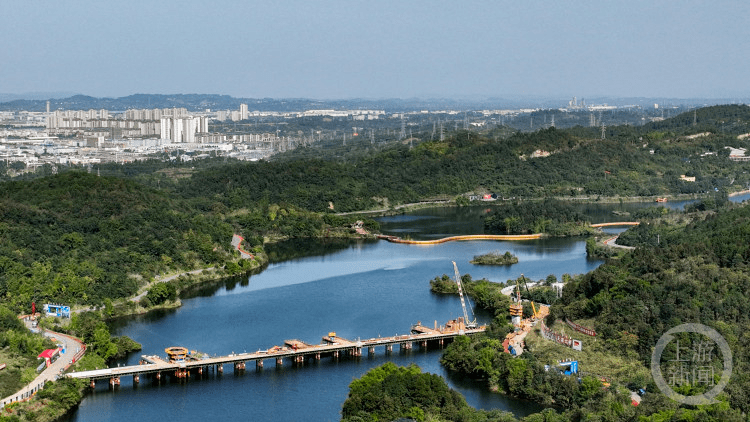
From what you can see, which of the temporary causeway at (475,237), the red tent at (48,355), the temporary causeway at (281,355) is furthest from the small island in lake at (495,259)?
the red tent at (48,355)

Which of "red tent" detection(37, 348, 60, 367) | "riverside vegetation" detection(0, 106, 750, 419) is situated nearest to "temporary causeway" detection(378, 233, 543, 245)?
"riverside vegetation" detection(0, 106, 750, 419)

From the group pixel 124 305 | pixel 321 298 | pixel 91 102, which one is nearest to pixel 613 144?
pixel 321 298

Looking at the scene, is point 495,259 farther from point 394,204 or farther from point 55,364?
point 55,364

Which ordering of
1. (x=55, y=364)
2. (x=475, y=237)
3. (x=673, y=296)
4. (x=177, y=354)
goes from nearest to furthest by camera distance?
1. (x=55, y=364)
2. (x=673, y=296)
3. (x=177, y=354)
4. (x=475, y=237)

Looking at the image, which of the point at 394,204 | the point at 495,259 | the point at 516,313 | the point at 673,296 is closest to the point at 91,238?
the point at 495,259

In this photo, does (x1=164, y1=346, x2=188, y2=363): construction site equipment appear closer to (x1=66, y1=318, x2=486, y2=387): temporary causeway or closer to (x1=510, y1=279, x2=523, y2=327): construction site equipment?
(x1=66, y1=318, x2=486, y2=387): temporary causeway
